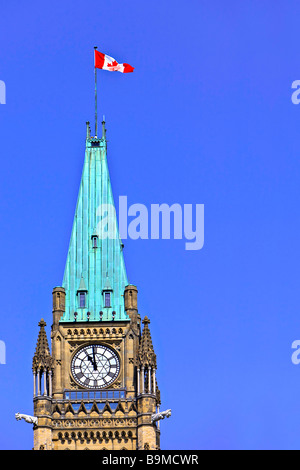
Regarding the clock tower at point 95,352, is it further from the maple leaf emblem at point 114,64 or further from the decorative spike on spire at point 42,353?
the maple leaf emblem at point 114,64

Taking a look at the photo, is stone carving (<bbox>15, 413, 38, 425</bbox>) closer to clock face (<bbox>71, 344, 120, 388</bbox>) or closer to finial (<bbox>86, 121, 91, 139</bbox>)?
clock face (<bbox>71, 344, 120, 388</bbox>)

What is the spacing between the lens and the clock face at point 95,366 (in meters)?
161

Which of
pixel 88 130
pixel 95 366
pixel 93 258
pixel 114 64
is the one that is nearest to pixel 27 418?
pixel 95 366

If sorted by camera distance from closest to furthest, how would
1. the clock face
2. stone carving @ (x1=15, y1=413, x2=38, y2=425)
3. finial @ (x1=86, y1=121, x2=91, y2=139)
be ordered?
1. stone carving @ (x1=15, y1=413, x2=38, y2=425)
2. the clock face
3. finial @ (x1=86, y1=121, x2=91, y2=139)

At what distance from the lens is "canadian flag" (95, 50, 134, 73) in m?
164

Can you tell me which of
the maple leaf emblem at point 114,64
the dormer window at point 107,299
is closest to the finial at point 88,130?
the maple leaf emblem at point 114,64

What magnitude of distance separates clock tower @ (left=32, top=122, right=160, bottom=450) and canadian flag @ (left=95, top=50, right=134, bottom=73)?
7897 mm

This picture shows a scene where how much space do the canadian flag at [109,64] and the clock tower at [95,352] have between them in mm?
7897

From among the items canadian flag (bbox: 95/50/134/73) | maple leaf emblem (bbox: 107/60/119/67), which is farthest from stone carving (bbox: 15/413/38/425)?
maple leaf emblem (bbox: 107/60/119/67)

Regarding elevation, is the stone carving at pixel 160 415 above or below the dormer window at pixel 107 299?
below

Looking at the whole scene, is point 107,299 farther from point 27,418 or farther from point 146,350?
point 27,418

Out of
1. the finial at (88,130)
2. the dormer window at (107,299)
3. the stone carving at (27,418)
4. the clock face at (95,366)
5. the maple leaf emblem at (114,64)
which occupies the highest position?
the maple leaf emblem at (114,64)

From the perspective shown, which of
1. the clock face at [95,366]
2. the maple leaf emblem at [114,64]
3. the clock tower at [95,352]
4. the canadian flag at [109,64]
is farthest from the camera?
the maple leaf emblem at [114,64]
